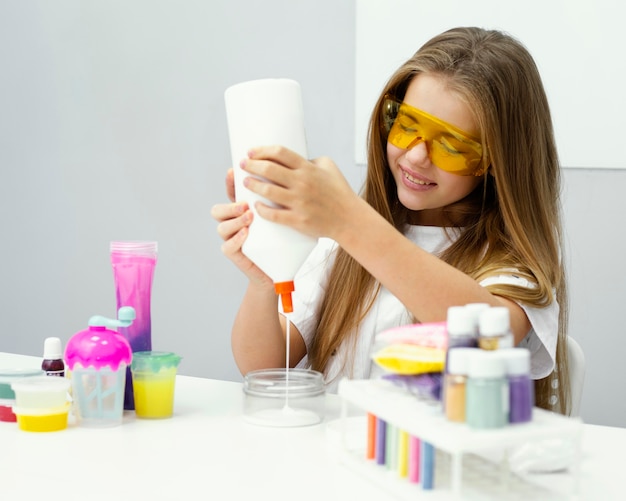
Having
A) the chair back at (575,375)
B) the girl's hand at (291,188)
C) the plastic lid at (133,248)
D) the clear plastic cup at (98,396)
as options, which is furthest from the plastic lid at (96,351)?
the chair back at (575,375)

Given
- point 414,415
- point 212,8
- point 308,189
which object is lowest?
point 414,415

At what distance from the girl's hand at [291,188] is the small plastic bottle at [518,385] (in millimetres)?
360

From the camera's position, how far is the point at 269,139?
970mm

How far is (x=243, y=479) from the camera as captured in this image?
0.83 meters

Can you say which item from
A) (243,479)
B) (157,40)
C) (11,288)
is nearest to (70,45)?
(157,40)

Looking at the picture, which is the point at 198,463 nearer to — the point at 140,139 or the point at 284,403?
the point at 284,403

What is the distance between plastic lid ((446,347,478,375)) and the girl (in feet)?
1.28

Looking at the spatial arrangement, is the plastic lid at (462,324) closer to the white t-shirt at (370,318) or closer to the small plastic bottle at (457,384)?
the small plastic bottle at (457,384)

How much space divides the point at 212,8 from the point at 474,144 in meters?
1.49

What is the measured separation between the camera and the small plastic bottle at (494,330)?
0.70 metres

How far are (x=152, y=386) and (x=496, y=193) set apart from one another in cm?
73

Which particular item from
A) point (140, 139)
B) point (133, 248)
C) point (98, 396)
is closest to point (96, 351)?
point (98, 396)

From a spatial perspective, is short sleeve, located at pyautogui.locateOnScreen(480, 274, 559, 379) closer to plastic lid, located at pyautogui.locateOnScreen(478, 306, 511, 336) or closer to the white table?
the white table

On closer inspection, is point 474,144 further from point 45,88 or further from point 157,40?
point 45,88
